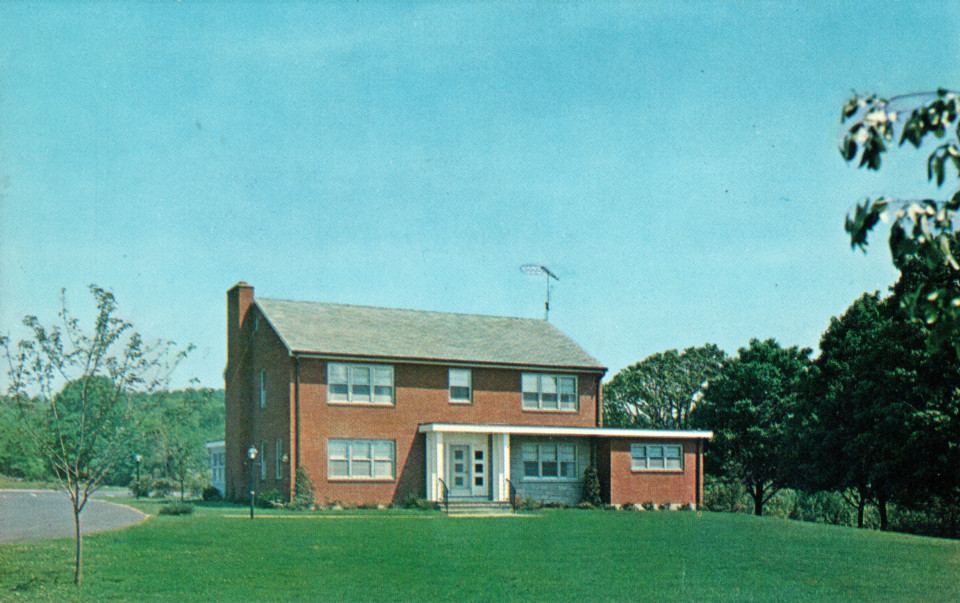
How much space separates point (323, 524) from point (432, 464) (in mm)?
10081

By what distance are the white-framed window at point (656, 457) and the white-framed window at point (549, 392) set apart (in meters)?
3.10

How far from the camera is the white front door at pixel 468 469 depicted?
3328 centimetres

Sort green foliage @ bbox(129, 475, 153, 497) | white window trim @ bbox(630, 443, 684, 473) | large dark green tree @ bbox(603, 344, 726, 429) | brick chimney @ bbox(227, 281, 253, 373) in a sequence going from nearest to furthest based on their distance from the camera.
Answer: white window trim @ bbox(630, 443, 684, 473), brick chimney @ bbox(227, 281, 253, 373), green foliage @ bbox(129, 475, 153, 497), large dark green tree @ bbox(603, 344, 726, 429)

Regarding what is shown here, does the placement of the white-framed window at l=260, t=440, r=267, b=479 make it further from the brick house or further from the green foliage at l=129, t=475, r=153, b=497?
the green foliage at l=129, t=475, r=153, b=497

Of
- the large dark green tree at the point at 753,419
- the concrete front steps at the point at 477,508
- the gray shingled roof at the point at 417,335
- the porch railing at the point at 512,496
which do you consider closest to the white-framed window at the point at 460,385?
the gray shingled roof at the point at 417,335

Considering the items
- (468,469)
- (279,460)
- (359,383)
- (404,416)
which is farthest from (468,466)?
(279,460)

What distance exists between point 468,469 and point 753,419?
21.9m

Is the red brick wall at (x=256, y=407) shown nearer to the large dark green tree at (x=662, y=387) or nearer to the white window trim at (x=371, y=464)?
the white window trim at (x=371, y=464)

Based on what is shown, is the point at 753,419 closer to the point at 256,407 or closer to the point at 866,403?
the point at 866,403

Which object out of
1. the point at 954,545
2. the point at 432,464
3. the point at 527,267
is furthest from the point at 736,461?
the point at 954,545

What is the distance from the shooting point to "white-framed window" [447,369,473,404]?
34656 mm

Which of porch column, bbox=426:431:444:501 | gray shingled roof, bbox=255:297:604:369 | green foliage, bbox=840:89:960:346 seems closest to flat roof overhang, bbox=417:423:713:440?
porch column, bbox=426:431:444:501

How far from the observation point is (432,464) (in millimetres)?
32875

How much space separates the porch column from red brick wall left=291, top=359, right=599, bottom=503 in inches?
14.2
